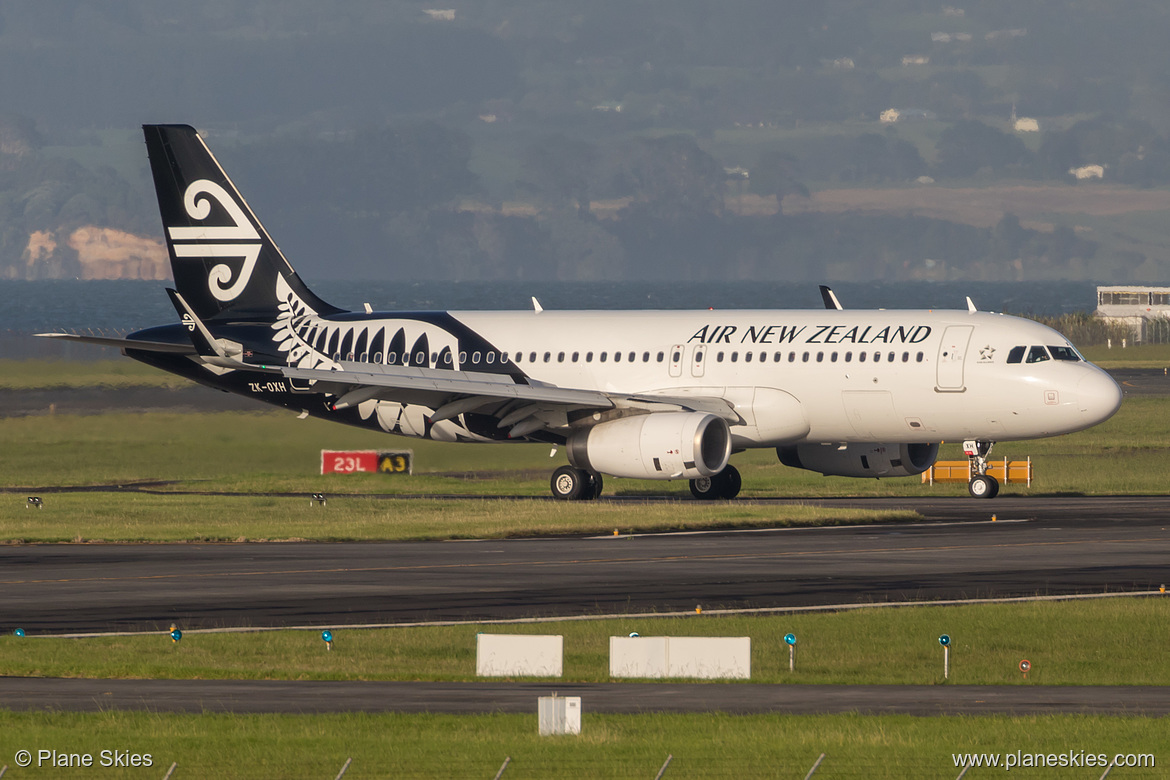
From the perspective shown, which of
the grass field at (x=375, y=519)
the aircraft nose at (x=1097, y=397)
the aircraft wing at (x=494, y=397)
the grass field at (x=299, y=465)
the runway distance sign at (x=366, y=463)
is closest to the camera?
the grass field at (x=375, y=519)

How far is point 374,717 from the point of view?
62.8ft

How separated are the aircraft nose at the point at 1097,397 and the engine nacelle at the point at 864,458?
5906 mm

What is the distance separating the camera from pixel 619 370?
176ft

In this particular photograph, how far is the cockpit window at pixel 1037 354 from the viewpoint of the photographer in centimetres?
4885

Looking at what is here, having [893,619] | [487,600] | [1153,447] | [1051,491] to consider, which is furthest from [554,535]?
[1153,447]

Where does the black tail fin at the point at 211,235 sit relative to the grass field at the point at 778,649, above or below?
above

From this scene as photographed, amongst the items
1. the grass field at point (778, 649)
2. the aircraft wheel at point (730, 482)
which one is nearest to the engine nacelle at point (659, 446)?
the aircraft wheel at point (730, 482)

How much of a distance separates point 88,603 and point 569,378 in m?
25.4

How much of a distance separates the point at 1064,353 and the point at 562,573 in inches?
799

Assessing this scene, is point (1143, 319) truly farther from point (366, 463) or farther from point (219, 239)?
point (219, 239)

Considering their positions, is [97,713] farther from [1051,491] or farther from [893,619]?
[1051,491]

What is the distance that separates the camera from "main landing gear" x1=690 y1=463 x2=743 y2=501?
53.3 m

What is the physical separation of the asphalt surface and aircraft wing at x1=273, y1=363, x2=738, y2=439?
28.8m

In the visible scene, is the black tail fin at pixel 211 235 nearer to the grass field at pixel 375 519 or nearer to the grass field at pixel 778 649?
the grass field at pixel 375 519
